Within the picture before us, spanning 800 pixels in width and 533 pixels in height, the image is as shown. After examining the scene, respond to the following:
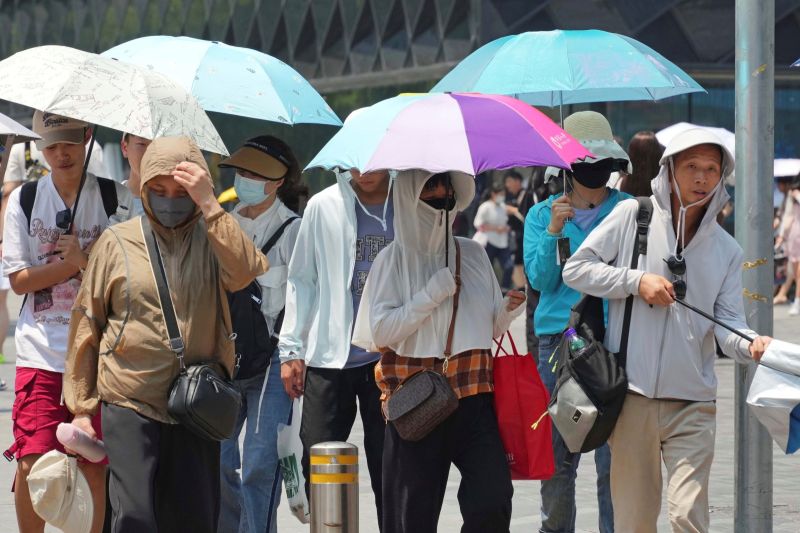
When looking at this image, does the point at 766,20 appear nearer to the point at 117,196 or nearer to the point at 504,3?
the point at 117,196

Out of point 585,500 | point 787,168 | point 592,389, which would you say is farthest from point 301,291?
point 787,168

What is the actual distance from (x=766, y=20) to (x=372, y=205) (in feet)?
6.03

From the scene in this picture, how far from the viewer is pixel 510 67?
6863mm

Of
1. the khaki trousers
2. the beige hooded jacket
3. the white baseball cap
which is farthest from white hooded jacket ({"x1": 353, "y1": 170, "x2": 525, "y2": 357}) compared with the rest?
the white baseball cap

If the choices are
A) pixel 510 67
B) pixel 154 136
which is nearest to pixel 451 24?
pixel 510 67

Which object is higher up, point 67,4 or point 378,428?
point 67,4

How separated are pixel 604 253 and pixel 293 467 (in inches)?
70.0

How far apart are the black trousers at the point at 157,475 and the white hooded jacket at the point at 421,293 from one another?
77cm

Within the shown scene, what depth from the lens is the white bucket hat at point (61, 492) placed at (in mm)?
5332

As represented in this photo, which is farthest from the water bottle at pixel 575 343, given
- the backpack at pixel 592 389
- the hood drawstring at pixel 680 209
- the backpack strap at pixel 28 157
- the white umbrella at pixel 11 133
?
the backpack strap at pixel 28 157

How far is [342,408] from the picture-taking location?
6293mm

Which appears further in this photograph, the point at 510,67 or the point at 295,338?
the point at 510,67

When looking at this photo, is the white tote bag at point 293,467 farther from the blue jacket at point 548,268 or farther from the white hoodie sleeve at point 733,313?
the white hoodie sleeve at point 733,313

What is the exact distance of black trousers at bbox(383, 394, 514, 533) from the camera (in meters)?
5.33
